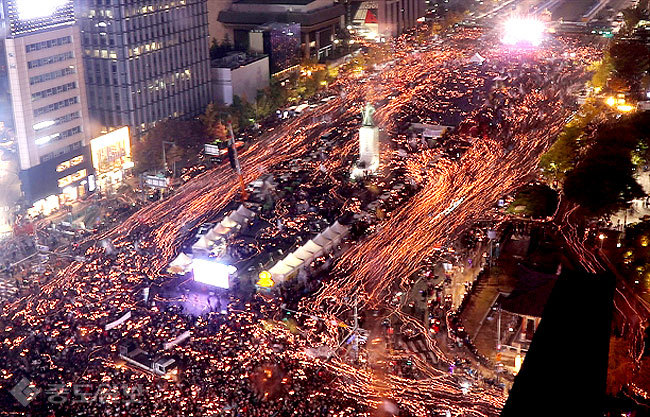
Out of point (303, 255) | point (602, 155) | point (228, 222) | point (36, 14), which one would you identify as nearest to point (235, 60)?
point (36, 14)

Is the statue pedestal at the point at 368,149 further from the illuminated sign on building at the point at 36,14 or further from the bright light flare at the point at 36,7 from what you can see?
the bright light flare at the point at 36,7

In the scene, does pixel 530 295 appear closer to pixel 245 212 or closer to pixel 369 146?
pixel 245 212

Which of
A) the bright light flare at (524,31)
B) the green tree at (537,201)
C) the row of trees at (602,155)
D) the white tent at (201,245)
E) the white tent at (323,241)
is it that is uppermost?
the row of trees at (602,155)

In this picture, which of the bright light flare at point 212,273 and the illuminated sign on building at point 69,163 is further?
the illuminated sign on building at point 69,163

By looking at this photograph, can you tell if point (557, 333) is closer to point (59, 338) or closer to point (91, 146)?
point (59, 338)

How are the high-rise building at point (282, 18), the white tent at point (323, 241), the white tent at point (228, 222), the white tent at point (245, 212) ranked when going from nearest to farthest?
the white tent at point (323, 241) < the white tent at point (228, 222) < the white tent at point (245, 212) < the high-rise building at point (282, 18)

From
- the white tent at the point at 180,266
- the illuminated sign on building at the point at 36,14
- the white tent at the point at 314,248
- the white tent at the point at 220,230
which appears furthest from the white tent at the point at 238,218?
the illuminated sign on building at the point at 36,14

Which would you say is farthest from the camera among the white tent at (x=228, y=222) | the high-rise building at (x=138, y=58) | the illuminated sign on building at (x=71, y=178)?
the high-rise building at (x=138, y=58)
